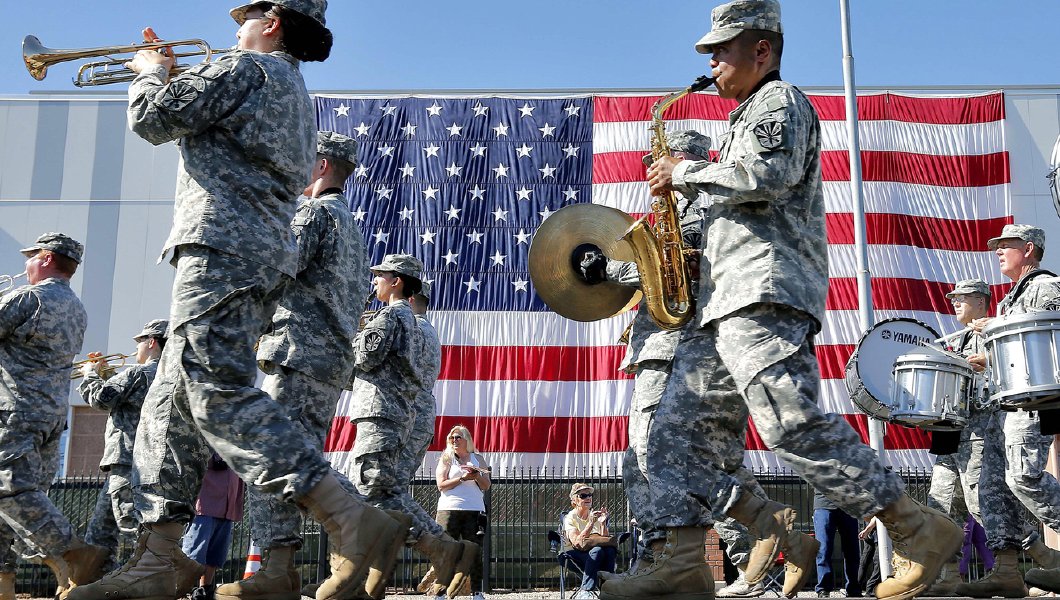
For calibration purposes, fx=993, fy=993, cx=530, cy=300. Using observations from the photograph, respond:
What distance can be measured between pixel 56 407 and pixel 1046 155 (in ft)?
49.2

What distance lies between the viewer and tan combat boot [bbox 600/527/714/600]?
403 centimetres

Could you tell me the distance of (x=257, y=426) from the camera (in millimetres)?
3723

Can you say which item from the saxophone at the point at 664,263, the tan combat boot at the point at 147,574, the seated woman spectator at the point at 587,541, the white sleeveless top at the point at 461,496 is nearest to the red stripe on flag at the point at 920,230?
the seated woman spectator at the point at 587,541

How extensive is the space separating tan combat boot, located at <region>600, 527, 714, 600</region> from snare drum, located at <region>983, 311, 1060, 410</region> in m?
1.70

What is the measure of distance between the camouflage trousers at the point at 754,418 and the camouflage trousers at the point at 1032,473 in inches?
129

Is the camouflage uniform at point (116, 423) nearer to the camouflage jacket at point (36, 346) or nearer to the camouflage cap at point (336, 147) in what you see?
the camouflage jacket at point (36, 346)

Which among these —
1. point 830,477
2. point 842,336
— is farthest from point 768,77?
point 842,336

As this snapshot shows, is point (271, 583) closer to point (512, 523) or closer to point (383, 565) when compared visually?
point (383, 565)

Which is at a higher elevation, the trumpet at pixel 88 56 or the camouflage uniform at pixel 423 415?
the trumpet at pixel 88 56

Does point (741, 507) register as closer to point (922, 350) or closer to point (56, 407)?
point (922, 350)

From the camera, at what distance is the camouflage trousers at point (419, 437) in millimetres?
7738

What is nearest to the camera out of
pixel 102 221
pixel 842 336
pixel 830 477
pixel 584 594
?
pixel 830 477

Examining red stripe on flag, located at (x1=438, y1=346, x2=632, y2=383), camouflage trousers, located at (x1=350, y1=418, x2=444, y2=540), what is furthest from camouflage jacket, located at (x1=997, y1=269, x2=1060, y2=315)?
red stripe on flag, located at (x1=438, y1=346, x2=632, y2=383)

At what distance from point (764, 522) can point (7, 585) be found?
4909 mm
